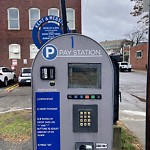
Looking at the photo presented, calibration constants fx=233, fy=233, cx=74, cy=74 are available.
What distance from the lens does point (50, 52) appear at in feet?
8.85

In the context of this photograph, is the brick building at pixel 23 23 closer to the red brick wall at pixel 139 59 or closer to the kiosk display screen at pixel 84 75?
the kiosk display screen at pixel 84 75

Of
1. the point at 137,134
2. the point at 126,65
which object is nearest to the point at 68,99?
the point at 137,134

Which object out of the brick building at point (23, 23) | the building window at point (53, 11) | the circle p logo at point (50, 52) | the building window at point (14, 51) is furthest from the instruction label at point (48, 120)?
the building window at point (53, 11)

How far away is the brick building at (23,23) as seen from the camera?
2192cm

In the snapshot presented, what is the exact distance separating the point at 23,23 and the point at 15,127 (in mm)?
17802

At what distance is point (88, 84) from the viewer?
270 centimetres

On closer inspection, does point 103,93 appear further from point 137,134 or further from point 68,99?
point 137,134

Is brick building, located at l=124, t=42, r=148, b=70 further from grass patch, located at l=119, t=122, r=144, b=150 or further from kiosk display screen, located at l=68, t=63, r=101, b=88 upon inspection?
kiosk display screen, located at l=68, t=63, r=101, b=88

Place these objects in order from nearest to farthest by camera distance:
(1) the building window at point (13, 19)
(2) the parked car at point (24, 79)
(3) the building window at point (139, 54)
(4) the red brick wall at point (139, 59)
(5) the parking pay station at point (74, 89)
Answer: (5) the parking pay station at point (74, 89) → (2) the parked car at point (24, 79) → (1) the building window at point (13, 19) → (4) the red brick wall at point (139, 59) → (3) the building window at point (139, 54)

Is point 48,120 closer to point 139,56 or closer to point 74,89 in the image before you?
point 74,89

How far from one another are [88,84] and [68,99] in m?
0.29

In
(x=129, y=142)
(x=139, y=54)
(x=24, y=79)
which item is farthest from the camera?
(x=139, y=54)

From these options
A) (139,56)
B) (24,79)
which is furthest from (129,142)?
(139,56)

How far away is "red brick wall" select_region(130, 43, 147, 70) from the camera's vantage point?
3975cm
